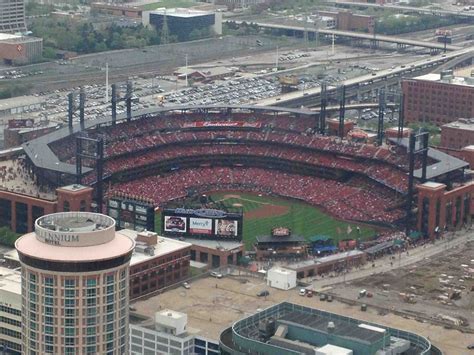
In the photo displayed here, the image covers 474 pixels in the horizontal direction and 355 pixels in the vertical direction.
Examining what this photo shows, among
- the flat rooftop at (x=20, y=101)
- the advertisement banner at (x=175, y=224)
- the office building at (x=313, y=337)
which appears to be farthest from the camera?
the flat rooftop at (x=20, y=101)

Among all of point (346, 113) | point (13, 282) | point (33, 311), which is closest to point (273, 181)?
point (346, 113)

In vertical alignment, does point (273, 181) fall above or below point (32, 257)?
below

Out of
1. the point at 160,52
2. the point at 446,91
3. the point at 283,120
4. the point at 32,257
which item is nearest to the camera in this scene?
the point at 32,257

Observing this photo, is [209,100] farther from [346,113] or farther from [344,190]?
[344,190]

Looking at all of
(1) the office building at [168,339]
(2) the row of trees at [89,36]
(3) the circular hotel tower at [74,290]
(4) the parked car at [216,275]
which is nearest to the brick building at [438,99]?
(2) the row of trees at [89,36]

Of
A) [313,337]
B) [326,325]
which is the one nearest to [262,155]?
[326,325]

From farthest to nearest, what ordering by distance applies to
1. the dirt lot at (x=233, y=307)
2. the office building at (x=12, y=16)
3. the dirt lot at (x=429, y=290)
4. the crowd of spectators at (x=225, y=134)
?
the office building at (x=12, y=16), the crowd of spectators at (x=225, y=134), the dirt lot at (x=429, y=290), the dirt lot at (x=233, y=307)

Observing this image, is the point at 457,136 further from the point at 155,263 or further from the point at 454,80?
the point at 155,263

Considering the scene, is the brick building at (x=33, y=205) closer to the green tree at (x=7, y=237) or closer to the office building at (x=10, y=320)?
the green tree at (x=7, y=237)
